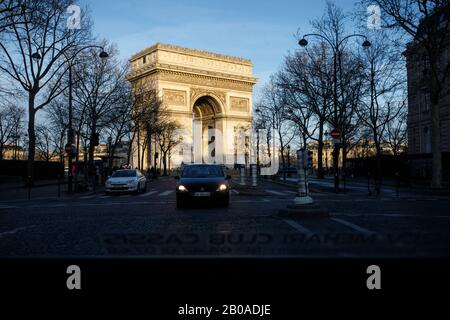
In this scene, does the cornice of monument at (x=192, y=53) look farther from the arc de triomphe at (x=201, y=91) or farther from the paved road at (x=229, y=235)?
the paved road at (x=229, y=235)

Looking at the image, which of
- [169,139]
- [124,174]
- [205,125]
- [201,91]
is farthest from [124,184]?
[205,125]

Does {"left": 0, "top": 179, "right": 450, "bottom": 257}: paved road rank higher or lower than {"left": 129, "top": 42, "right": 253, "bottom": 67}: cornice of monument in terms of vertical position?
lower

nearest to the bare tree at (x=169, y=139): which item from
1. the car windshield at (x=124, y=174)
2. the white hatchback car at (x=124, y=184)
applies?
the car windshield at (x=124, y=174)

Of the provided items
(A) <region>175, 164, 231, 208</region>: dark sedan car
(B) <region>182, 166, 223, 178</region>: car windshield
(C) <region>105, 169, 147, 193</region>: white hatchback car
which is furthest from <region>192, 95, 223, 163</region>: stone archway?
(A) <region>175, 164, 231, 208</region>: dark sedan car

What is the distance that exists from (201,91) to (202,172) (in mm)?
67508

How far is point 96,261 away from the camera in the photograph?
2.18 m

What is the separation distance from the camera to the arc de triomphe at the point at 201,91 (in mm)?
76688

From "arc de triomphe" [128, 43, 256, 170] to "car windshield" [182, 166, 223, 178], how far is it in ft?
193

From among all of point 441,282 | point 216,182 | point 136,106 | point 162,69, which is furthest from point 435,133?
point 162,69

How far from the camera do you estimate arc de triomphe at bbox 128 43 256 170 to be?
7669 centimetres

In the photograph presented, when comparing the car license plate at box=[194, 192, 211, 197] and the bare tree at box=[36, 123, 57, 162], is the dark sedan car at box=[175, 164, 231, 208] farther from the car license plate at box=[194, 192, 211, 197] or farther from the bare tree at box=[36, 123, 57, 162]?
the bare tree at box=[36, 123, 57, 162]

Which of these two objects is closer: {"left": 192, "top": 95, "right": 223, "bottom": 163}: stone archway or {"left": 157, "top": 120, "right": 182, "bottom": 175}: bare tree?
{"left": 157, "top": 120, "right": 182, "bottom": 175}: bare tree
